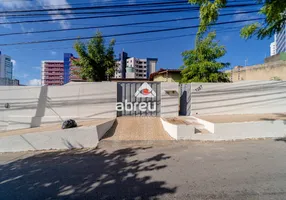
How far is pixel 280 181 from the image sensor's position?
2771 millimetres

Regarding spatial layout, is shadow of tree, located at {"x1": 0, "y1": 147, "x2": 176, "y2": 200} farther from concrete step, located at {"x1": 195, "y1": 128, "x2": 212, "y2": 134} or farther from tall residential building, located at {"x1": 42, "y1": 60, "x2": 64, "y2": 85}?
tall residential building, located at {"x1": 42, "y1": 60, "x2": 64, "y2": 85}

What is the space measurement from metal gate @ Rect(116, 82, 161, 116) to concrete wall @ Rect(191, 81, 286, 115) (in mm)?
2019

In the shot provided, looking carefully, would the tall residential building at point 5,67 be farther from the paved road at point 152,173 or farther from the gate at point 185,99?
the gate at point 185,99

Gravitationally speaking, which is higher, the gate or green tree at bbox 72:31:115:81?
green tree at bbox 72:31:115:81

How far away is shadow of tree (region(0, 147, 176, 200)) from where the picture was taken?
100 inches

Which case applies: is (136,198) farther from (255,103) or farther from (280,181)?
(255,103)

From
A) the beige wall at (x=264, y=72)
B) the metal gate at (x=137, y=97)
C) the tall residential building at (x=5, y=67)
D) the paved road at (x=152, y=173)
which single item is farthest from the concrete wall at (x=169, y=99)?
the tall residential building at (x=5, y=67)

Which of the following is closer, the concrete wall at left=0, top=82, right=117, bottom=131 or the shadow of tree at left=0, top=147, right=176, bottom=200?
the shadow of tree at left=0, top=147, right=176, bottom=200

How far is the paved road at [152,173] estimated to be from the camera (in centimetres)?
252

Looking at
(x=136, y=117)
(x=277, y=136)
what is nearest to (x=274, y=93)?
(x=277, y=136)

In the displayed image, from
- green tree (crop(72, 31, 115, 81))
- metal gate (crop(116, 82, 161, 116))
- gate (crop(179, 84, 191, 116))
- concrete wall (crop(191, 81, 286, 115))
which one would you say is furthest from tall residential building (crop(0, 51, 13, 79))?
concrete wall (crop(191, 81, 286, 115))

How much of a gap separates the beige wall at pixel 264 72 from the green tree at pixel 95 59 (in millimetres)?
8964

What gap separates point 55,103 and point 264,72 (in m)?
16.2

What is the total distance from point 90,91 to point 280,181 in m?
7.59
